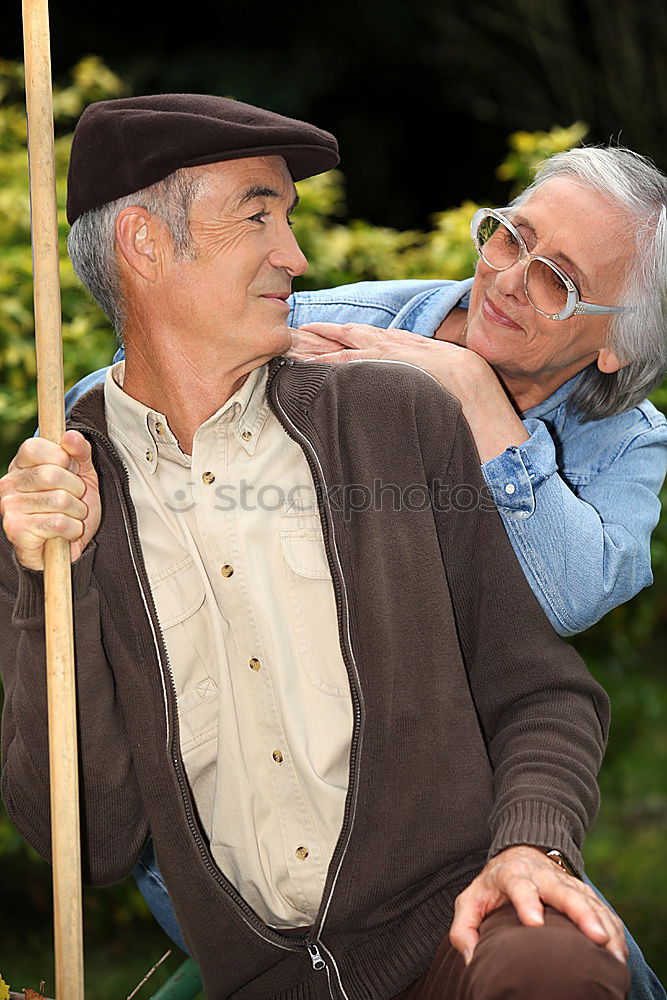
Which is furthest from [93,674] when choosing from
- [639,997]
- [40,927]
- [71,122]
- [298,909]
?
[71,122]

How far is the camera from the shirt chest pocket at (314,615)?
203 cm

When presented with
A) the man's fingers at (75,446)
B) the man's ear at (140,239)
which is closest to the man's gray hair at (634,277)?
the man's ear at (140,239)

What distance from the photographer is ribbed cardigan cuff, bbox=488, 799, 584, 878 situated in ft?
5.90

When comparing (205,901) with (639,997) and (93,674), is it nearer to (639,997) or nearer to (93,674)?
(93,674)

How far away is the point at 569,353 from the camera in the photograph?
2.41 metres

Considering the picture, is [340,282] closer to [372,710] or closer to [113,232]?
[113,232]

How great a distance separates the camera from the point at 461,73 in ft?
27.8

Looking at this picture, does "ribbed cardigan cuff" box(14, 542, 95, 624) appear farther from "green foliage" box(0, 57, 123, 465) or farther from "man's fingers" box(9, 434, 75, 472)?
"green foliage" box(0, 57, 123, 465)

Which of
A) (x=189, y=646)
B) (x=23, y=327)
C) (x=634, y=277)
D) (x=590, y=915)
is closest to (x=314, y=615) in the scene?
(x=189, y=646)

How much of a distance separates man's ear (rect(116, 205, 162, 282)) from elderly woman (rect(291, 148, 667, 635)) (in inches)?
14.7

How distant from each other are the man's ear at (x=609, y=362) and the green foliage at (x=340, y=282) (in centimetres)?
101

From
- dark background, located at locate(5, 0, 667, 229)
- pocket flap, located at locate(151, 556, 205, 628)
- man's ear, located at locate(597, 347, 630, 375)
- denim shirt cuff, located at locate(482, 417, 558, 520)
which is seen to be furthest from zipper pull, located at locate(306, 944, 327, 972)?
dark background, located at locate(5, 0, 667, 229)

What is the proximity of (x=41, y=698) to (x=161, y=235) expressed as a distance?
2.58 feet

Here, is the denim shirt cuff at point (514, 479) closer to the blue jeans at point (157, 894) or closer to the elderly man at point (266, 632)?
the elderly man at point (266, 632)
